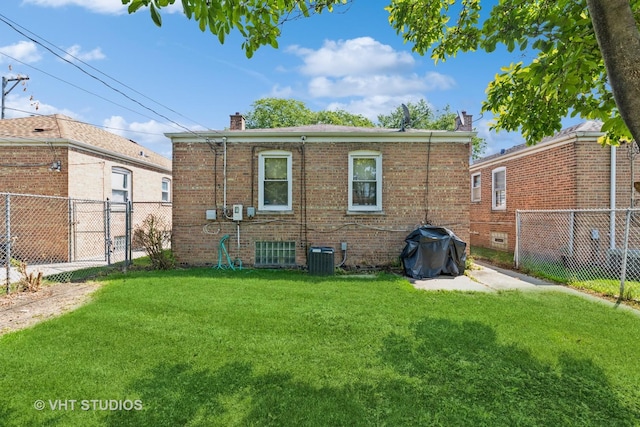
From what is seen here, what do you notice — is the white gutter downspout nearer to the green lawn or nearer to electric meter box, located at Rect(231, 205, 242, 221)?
the green lawn

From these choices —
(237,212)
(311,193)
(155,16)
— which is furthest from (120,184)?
(155,16)

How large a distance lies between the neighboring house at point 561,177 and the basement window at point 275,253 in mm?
7877

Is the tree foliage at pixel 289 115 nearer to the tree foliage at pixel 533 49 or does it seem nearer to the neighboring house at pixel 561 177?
the neighboring house at pixel 561 177

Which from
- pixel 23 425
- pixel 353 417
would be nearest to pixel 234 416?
pixel 353 417

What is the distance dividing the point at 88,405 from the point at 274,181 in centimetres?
709

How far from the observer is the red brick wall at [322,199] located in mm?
9180

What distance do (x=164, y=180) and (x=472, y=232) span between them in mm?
14517

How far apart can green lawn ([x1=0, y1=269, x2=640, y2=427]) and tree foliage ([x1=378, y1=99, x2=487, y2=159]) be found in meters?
29.3

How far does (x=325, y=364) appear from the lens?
3.53 metres

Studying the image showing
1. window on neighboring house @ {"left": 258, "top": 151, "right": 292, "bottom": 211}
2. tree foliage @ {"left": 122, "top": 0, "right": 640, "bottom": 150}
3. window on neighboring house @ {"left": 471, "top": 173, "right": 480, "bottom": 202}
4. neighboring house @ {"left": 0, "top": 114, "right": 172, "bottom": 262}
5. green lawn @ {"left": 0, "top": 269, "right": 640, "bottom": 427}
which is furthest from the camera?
window on neighboring house @ {"left": 471, "top": 173, "right": 480, "bottom": 202}

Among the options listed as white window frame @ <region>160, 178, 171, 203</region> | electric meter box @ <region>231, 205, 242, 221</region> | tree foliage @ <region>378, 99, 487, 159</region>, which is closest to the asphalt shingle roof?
white window frame @ <region>160, 178, 171, 203</region>

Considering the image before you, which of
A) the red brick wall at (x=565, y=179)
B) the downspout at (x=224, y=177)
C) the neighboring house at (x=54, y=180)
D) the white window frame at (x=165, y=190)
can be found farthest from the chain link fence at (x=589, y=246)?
the white window frame at (x=165, y=190)

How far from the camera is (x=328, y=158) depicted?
9.23 metres

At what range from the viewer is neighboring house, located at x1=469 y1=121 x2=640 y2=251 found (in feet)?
29.2
